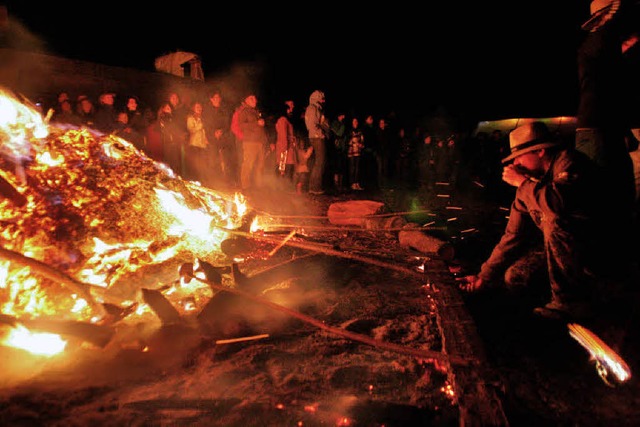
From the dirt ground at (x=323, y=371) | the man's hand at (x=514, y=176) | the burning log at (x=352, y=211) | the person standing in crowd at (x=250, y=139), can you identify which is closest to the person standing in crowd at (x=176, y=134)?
the person standing in crowd at (x=250, y=139)

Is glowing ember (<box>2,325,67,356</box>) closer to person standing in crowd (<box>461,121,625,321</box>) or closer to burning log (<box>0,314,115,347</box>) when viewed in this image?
burning log (<box>0,314,115,347</box>)

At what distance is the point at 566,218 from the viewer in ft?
11.2

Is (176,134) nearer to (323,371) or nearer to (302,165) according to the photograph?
(302,165)

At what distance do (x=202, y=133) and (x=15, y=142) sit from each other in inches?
216

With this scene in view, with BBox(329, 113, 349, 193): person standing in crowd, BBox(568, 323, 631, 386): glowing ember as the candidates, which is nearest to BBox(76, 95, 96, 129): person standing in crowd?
BBox(329, 113, 349, 193): person standing in crowd

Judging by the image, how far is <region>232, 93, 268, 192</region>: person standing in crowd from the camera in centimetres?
956

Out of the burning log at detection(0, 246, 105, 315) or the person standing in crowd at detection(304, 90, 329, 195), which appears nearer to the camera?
the burning log at detection(0, 246, 105, 315)

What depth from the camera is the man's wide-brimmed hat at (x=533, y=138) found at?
3.56 m

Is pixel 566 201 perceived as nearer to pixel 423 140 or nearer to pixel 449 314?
pixel 449 314

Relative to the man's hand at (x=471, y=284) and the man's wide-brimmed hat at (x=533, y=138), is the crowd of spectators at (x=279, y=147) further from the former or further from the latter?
the man's wide-brimmed hat at (x=533, y=138)

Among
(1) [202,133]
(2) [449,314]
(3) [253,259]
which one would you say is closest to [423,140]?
(1) [202,133]

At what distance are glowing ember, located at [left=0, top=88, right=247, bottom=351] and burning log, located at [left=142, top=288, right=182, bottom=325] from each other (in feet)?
1.13

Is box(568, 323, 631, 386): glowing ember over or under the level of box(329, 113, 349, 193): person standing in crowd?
under

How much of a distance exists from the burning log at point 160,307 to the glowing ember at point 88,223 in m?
0.34
